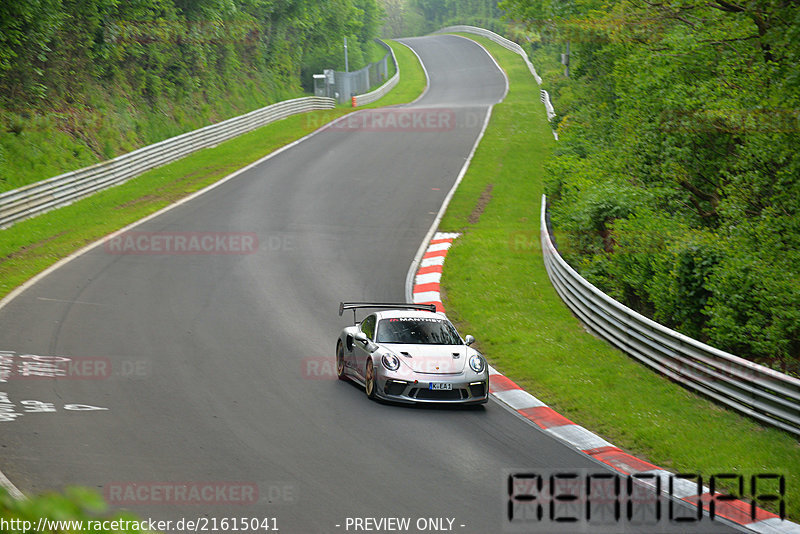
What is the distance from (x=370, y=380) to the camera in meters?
12.2

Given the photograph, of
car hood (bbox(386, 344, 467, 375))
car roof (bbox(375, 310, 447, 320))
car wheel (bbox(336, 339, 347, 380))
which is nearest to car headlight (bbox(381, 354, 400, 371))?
car hood (bbox(386, 344, 467, 375))

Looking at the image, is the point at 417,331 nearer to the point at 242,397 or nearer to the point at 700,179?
the point at 242,397

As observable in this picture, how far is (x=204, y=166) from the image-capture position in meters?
32.8

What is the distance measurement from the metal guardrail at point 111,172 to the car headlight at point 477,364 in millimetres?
16379

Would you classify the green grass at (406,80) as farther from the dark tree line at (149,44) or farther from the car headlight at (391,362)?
the car headlight at (391,362)

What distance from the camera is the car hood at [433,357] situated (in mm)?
12008

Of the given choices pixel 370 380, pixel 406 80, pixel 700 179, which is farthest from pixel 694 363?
pixel 406 80

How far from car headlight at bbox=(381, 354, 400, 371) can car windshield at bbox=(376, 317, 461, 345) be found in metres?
0.74

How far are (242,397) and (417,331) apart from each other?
3077 millimetres

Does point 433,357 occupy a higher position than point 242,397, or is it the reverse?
point 433,357

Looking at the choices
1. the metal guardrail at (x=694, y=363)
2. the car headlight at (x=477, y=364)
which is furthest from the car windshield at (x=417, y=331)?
the metal guardrail at (x=694, y=363)

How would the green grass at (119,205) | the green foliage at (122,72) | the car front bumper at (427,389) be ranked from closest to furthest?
1. the car front bumper at (427,389)
2. the green grass at (119,205)
3. the green foliage at (122,72)

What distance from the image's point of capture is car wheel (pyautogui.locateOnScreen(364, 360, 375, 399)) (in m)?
12.1

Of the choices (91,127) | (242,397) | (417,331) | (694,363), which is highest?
(91,127)
